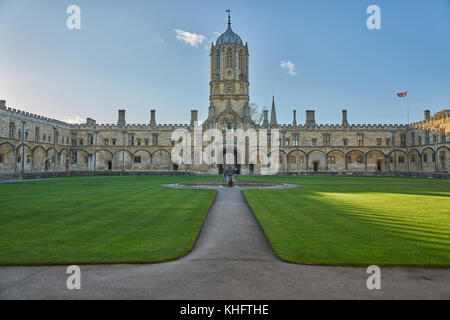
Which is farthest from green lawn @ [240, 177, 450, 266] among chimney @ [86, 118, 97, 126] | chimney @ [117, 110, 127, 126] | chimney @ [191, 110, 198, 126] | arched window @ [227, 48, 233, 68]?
chimney @ [86, 118, 97, 126]

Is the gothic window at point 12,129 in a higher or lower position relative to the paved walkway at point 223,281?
higher

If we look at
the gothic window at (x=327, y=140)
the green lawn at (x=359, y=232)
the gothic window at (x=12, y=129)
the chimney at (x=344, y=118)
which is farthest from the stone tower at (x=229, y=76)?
the green lawn at (x=359, y=232)

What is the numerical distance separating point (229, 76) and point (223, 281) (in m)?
48.1

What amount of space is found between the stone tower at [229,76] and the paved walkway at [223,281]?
43965 millimetres

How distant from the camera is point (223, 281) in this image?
487 centimetres

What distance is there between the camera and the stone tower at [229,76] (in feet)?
162

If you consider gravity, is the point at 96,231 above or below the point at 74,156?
below

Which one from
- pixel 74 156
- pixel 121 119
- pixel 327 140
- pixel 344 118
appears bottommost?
pixel 74 156

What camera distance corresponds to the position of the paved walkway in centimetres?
437

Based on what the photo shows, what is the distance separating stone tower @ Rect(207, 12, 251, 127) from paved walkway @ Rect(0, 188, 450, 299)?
44.0 meters

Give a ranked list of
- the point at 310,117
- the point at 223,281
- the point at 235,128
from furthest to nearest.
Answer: the point at 310,117 → the point at 235,128 → the point at 223,281

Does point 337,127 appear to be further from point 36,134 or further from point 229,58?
point 36,134

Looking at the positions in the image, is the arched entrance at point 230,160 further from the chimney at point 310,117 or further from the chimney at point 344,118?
the chimney at point 344,118

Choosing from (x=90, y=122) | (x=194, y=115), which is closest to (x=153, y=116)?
(x=194, y=115)
